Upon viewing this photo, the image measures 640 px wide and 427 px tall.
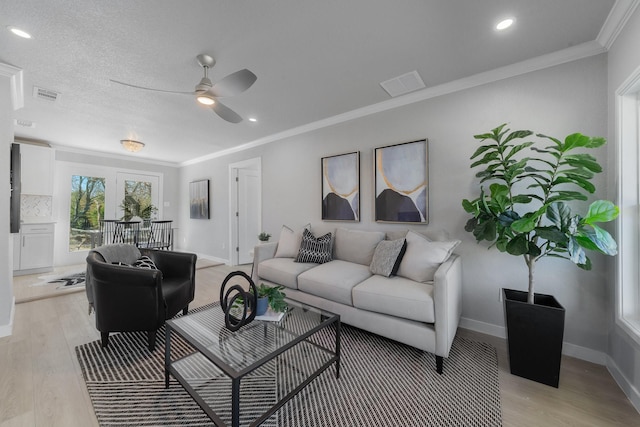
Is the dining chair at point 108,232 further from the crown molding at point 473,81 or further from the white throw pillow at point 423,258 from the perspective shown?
the white throw pillow at point 423,258

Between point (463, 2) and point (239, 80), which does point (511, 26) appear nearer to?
point (463, 2)

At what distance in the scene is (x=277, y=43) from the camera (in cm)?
195

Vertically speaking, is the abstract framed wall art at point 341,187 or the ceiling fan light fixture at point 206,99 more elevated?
the ceiling fan light fixture at point 206,99

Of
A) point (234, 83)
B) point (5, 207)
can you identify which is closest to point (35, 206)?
point (5, 207)

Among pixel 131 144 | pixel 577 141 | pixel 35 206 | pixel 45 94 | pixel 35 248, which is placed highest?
pixel 45 94

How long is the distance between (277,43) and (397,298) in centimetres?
223

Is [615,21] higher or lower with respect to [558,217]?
higher

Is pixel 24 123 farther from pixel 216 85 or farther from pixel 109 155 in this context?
pixel 216 85

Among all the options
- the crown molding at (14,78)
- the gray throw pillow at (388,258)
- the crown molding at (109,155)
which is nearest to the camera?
the crown molding at (14,78)

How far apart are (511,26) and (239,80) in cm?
203

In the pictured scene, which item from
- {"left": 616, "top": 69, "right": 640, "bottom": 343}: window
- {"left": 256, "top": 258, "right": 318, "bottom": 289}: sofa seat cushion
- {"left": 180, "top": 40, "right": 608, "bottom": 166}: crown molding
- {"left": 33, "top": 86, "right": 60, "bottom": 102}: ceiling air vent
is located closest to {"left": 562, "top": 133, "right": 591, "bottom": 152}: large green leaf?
{"left": 616, "top": 69, "right": 640, "bottom": 343}: window

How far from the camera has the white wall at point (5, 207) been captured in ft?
7.54

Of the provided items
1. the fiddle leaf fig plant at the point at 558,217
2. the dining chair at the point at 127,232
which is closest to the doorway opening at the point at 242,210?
the dining chair at the point at 127,232

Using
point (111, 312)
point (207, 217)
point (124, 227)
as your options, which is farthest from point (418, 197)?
point (124, 227)
